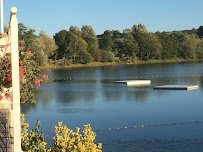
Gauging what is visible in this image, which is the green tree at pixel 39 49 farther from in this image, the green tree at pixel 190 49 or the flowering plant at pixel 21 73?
the flowering plant at pixel 21 73

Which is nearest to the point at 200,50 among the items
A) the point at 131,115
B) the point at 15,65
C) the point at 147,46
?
the point at 147,46

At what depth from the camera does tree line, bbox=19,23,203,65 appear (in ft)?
206

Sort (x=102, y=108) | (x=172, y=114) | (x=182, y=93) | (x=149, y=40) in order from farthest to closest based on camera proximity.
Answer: (x=149, y=40) → (x=182, y=93) → (x=102, y=108) → (x=172, y=114)

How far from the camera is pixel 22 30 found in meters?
60.0

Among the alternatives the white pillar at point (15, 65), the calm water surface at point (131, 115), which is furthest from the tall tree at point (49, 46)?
the white pillar at point (15, 65)

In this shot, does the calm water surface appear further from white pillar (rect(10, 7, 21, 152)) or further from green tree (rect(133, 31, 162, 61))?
green tree (rect(133, 31, 162, 61))

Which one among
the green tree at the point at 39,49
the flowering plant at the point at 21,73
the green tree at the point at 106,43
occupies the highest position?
the green tree at the point at 106,43

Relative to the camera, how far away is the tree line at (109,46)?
206 ft

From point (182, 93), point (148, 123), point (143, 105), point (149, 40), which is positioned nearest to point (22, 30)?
point (149, 40)

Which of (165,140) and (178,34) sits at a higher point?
(178,34)

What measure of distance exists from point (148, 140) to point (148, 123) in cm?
265

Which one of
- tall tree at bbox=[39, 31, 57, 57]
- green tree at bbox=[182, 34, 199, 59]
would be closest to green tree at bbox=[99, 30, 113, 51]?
tall tree at bbox=[39, 31, 57, 57]

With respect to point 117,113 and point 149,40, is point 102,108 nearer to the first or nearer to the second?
point 117,113

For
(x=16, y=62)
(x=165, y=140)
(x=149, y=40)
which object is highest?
(x=149, y=40)
